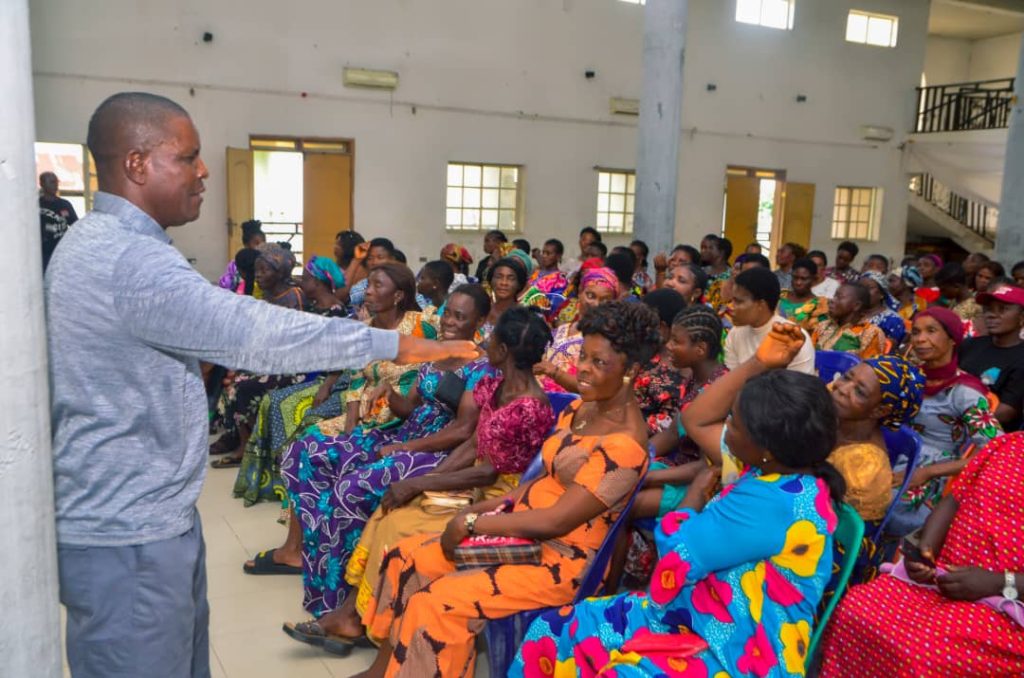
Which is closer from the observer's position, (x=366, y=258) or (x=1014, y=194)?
(x=366, y=258)

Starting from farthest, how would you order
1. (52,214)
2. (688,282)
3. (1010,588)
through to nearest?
(52,214) → (688,282) → (1010,588)

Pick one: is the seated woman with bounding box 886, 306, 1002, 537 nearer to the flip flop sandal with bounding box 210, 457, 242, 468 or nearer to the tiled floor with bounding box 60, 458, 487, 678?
the tiled floor with bounding box 60, 458, 487, 678

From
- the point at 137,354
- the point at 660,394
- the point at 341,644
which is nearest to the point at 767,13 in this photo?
the point at 660,394

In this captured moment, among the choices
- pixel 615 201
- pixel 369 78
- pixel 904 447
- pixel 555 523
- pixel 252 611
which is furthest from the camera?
pixel 615 201

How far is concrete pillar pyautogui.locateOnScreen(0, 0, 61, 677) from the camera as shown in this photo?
119cm

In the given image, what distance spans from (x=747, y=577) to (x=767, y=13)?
521 inches

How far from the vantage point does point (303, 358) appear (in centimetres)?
135

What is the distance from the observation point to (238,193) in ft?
32.3

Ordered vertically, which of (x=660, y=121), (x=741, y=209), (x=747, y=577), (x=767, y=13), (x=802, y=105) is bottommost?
(x=747, y=577)

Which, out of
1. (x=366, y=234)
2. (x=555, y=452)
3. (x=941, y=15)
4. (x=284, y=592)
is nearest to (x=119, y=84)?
(x=366, y=234)

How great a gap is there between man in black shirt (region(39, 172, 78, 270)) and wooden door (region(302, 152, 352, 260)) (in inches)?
115

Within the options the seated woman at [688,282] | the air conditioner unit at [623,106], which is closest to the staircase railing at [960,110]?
the air conditioner unit at [623,106]

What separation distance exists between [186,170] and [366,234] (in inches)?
372

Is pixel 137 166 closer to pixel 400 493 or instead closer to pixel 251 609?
pixel 400 493
